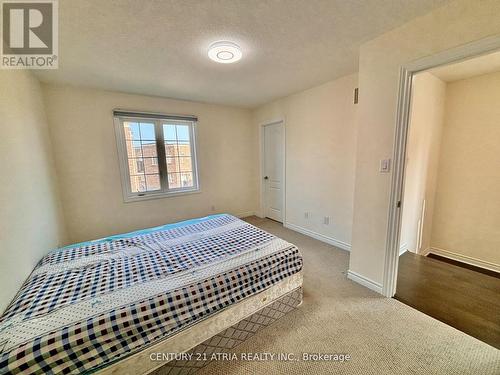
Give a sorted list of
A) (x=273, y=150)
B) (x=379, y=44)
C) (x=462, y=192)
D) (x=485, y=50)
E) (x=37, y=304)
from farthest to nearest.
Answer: (x=273, y=150)
(x=462, y=192)
(x=379, y=44)
(x=485, y=50)
(x=37, y=304)

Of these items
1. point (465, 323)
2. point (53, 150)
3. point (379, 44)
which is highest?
point (379, 44)

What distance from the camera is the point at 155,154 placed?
10.7 ft

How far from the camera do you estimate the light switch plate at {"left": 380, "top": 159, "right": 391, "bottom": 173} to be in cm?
171

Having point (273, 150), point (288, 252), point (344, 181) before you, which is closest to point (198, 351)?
point (288, 252)

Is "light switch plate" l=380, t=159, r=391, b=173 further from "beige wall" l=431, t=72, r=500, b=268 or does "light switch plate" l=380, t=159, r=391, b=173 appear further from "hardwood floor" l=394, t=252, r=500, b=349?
"beige wall" l=431, t=72, r=500, b=268

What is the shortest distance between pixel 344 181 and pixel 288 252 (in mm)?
1569

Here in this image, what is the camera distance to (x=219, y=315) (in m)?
1.32

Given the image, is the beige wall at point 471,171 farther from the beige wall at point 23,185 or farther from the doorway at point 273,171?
the beige wall at point 23,185

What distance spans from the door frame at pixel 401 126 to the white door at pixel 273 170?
7.07 feet

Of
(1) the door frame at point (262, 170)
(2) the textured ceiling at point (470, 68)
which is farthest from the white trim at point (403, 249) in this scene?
(2) the textured ceiling at point (470, 68)

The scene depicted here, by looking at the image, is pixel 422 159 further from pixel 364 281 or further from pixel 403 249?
pixel 364 281

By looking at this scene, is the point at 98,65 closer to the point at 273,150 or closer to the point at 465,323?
the point at 273,150

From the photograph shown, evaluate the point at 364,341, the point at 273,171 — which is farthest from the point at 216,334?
the point at 273,171

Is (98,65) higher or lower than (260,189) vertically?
higher
